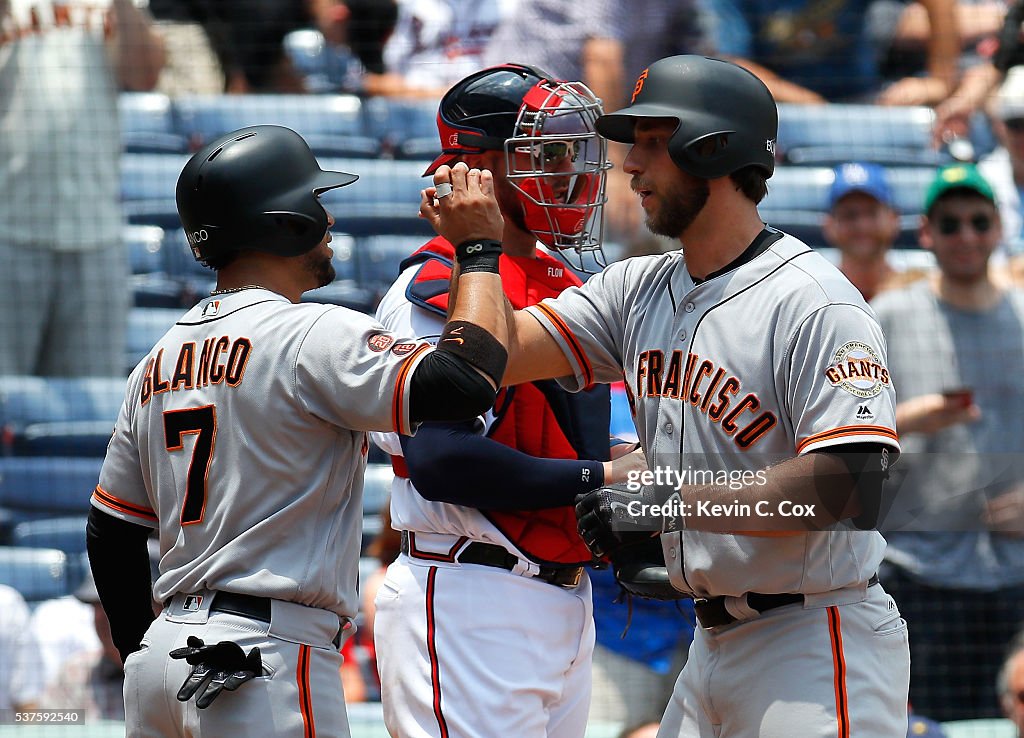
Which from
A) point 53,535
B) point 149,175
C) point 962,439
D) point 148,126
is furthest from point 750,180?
point 148,126

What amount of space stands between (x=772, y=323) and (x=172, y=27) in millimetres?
5522

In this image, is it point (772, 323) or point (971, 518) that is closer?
point (772, 323)

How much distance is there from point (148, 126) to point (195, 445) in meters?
4.91

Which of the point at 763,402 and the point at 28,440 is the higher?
the point at 763,402

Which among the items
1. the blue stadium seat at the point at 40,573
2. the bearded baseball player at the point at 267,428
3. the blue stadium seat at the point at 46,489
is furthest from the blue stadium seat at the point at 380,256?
the bearded baseball player at the point at 267,428

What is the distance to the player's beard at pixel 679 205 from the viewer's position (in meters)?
2.55

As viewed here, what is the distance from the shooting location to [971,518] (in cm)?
462

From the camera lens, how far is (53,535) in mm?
5668

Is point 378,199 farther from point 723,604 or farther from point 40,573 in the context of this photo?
point 723,604

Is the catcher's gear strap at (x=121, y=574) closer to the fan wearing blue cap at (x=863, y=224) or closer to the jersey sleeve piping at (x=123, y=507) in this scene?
the jersey sleeve piping at (x=123, y=507)

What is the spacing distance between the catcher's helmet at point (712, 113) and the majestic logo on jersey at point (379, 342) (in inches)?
23.1

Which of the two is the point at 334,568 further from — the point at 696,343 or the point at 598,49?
the point at 598,49

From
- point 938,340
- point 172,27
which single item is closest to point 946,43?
point 938,340

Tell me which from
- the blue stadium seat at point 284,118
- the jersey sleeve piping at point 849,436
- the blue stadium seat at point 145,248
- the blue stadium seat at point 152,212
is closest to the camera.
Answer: the jersey sleeve piping at point 849,436
